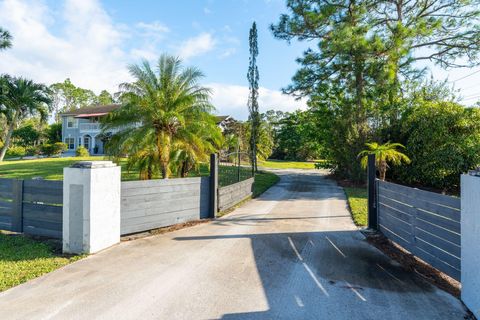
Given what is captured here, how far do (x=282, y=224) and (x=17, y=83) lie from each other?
22848 mm

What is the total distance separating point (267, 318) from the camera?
270 cm

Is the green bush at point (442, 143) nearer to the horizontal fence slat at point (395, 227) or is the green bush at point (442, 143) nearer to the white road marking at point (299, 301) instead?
the horizontal fence slat at point (395, 227)

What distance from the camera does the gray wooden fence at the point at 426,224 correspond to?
347cm

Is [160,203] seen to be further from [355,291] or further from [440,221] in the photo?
[440,221]

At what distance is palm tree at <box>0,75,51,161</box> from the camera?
19.4 m

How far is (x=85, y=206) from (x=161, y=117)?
419 centimetres

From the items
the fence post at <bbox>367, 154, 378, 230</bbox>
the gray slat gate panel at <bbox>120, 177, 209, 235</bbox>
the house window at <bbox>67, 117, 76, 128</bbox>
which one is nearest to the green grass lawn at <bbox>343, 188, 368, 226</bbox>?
the fence post at <bbox>367, 154, 378, 230</bbox>

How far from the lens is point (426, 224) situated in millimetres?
4102

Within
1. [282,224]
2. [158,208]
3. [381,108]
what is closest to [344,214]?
[282,224]

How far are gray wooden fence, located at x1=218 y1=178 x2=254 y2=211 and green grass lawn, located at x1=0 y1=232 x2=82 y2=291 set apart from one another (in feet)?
13.2

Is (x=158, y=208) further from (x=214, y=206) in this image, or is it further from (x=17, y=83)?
(x=17, y=83)

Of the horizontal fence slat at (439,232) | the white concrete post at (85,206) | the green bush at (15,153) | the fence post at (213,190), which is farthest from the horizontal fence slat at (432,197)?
the green bush at (15,153)

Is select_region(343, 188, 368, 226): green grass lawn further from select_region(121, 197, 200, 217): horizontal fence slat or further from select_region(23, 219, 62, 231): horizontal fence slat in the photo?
select_region(23, 219, 62, 231): horizontal fence slat

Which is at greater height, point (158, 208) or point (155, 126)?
point (155, 126)
